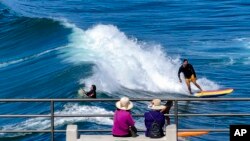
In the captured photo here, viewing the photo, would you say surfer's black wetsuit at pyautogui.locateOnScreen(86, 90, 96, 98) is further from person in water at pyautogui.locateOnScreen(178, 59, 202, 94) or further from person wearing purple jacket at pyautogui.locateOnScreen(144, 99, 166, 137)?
person wearing purple jacket at pyautogui.locateOnScreen(144, 99, 166, 137)

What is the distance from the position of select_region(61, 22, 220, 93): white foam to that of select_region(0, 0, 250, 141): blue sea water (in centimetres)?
5

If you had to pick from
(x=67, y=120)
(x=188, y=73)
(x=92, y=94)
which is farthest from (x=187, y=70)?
(x=67, y=120)

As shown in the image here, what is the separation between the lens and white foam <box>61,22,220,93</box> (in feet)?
120

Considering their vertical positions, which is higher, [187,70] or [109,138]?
[187,70]

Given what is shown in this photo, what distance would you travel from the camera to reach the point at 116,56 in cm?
4194

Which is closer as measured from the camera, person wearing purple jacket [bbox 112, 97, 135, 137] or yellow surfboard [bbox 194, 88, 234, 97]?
person wearing purple jacket [bbox 112, 97, 135, 137]

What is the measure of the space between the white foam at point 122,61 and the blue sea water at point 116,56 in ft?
0.17

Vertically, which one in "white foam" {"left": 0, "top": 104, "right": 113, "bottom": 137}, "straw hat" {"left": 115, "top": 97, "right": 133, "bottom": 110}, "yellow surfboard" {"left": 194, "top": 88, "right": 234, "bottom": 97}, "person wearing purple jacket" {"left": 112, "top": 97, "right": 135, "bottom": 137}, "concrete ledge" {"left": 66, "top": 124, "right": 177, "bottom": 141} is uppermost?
"yellow surfboard" {"left": 194, "top": 88, "right": 234, "bottom": 97}

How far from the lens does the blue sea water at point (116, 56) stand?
3025cm

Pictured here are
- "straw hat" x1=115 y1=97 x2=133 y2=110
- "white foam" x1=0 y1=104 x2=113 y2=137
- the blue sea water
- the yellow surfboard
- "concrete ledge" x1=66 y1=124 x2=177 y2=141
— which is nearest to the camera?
"concrete ledge" x1=66 y1=124 x2=177 y2=141

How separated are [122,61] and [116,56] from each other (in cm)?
93

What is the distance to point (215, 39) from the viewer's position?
173 ft

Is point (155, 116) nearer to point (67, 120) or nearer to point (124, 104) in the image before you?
point (124, 104)

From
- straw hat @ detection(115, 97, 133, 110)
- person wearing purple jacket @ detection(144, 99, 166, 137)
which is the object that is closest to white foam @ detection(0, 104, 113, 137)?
person wearing purple jacket @ detection(144, 99, 166, 137)
